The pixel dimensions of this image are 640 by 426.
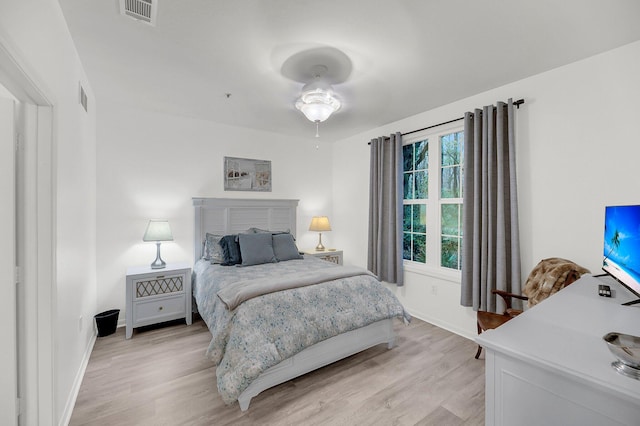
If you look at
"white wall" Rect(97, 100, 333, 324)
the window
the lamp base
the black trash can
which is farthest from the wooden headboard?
the window

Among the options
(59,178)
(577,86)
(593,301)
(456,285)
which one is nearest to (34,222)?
(59,178)

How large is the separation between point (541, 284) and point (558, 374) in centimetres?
167

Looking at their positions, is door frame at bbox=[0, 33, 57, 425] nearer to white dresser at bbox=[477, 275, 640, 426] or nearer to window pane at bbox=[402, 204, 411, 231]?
white dresser at bbox=[477, 275, 640, 426]

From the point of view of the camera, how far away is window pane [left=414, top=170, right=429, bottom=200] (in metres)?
3.59

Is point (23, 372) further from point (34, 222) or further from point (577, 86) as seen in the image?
point (577, 86)

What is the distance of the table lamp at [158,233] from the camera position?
3205 millimetres

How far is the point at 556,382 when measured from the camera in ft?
2.91

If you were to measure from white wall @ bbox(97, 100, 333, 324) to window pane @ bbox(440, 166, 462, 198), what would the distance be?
2392 mm

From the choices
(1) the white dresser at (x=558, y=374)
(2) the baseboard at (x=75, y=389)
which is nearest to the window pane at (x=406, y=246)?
(1) the white dresser at (x=558, y=374)

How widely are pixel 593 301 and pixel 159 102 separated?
4018 mm

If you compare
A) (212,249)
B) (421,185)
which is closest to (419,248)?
(421,185)

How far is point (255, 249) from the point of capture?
3.38 metres

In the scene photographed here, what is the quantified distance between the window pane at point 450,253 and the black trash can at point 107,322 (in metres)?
3.74

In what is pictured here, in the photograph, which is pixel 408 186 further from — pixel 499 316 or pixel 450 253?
pixel 499 316
